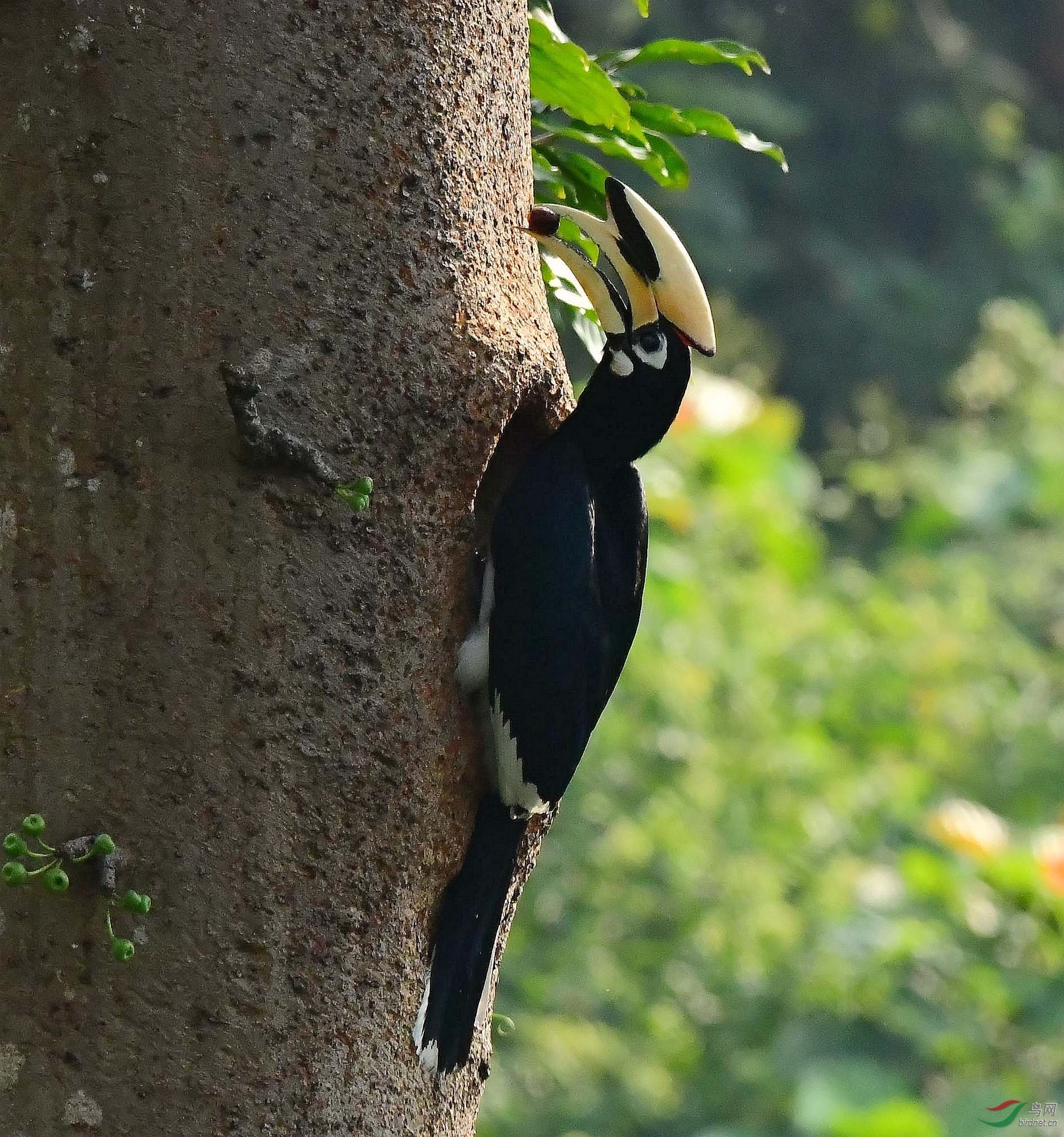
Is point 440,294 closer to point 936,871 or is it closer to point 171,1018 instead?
point 171,1018

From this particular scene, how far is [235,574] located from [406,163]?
1.38 ft

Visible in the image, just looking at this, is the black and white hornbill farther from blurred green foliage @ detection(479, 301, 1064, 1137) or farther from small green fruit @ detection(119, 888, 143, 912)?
blurred green foliage @ detection(479, 301, 1064, 1137)

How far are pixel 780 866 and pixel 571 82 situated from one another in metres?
3.47

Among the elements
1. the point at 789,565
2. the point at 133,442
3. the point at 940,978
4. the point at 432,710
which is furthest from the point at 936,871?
the point at 133,442

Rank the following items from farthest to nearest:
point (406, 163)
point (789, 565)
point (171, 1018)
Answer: point (789, 565) < point (406, 163) < point (171, 1018)

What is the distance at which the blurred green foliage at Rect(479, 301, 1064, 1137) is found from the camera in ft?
14.2

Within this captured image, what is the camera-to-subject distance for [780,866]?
4871 millimetres

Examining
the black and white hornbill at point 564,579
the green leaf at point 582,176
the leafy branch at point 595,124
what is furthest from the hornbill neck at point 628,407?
the green leaf at point 582,176

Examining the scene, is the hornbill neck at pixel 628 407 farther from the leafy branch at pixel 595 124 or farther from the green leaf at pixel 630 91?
the green leaf at pixel 630 91

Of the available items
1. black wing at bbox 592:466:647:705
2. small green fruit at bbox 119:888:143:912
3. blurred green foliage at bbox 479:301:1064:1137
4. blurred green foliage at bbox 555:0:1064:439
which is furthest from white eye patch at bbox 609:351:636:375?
blurred green foliage at bbox 555:0:1064:439

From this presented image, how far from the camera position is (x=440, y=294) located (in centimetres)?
152

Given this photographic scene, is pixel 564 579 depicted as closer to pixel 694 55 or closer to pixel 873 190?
pixel 694 55

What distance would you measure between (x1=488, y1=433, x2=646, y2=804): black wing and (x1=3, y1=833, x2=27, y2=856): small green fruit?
0.48 m

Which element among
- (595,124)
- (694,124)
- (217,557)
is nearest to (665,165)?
(694,124)
